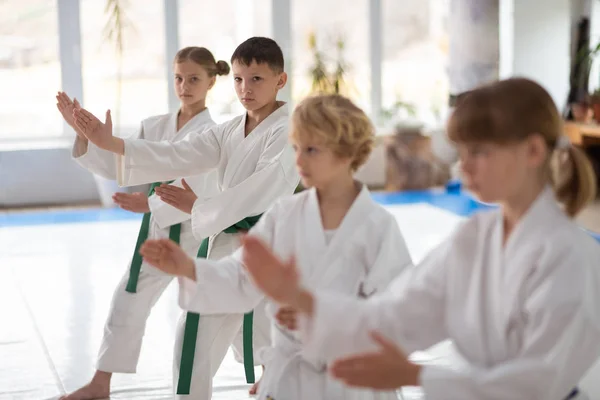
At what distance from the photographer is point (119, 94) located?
7.88 meters

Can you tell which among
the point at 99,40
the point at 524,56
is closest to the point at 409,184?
the point at 524,56

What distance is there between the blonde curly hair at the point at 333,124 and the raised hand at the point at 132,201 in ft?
4.27

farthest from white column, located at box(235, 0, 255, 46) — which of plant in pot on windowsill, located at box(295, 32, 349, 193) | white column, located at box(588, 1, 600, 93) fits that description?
white column, located at box(588, 1, 600, 93)

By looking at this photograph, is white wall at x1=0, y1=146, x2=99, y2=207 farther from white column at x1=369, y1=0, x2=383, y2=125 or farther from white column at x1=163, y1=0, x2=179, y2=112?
white column at x1=369, y1=0, x2=383, y2=125

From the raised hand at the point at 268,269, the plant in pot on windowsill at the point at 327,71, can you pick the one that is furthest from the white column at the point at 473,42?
the raised hand at the point at 268,269

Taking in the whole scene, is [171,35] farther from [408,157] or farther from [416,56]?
[416,56]

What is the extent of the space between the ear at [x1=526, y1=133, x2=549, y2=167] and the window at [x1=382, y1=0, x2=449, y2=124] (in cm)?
742

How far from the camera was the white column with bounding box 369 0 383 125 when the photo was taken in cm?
884

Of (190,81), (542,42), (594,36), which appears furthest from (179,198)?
(542,42)

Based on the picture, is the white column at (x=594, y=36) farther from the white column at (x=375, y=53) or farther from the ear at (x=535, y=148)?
the ear at (x=535, y=148)

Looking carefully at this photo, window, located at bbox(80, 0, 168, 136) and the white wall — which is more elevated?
window, located at bbox(80, 0, 168, 136)

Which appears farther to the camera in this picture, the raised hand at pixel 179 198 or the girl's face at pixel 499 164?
the raised hand at pixel 179 198

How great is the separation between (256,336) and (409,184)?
5.23 m

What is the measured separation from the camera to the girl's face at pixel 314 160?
208 cm
